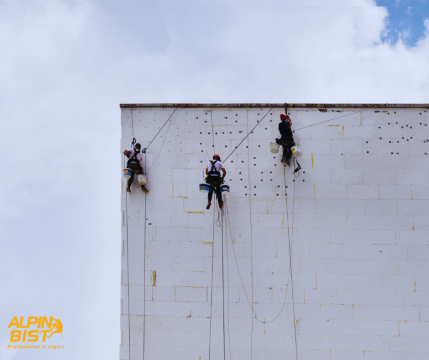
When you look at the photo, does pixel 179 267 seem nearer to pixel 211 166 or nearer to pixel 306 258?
pixel 211 166

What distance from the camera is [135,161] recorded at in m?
7.66

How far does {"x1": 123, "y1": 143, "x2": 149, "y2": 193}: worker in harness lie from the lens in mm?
7633

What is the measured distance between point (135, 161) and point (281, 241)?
5140mm

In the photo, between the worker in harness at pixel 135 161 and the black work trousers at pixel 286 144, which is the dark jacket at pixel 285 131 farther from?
the worker in harness at pixel 135 161

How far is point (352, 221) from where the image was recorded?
7.72 metres

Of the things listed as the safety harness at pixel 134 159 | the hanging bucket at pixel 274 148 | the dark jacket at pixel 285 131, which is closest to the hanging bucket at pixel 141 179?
the safety harness at pixel 134 159

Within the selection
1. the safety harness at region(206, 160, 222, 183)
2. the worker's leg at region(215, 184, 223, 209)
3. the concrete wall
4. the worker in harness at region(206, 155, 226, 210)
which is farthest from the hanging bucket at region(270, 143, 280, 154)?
the worker's leg at region(215, 184, 223, 209)

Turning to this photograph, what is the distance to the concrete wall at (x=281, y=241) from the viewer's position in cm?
746

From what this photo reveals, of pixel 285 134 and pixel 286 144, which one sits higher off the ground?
pixel 285 134

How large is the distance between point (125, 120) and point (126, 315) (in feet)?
20.2

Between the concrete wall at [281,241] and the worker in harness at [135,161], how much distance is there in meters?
0.32

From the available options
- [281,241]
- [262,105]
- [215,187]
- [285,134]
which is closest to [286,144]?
[285,134]

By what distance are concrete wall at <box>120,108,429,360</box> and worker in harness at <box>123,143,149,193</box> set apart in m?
0.32

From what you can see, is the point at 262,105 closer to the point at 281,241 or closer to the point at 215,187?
the point at 215,187
